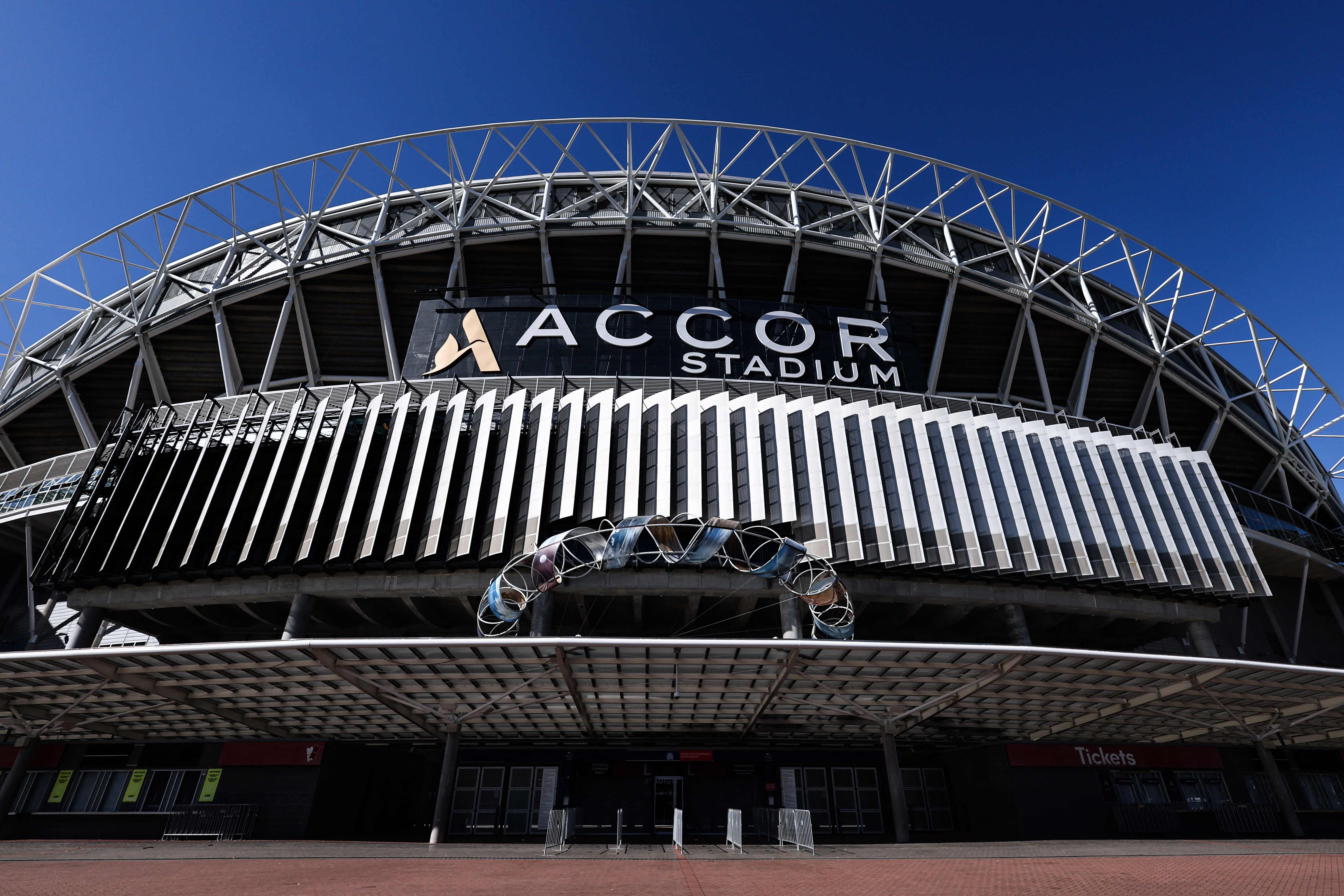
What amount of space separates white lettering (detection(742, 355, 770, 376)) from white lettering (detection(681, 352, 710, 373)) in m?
2.01

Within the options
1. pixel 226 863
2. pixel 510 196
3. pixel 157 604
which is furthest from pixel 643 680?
pixel 510 196

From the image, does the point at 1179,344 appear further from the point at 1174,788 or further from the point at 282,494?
the point at 282,494

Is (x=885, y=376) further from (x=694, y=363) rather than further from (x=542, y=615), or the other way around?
(x=542, y=615)

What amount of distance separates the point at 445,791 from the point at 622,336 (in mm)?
23003

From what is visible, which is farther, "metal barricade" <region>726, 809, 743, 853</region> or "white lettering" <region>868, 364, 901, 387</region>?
"white lettering" <region>868, 364, 901, 387</region>

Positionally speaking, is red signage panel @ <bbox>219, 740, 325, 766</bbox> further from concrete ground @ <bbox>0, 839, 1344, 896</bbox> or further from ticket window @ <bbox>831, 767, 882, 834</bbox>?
ticket window @ <bbox>831, 767, 882, 834</bbox>

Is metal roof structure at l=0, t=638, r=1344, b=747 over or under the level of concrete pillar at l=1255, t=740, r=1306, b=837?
over

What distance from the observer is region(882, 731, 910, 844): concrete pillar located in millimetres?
21047

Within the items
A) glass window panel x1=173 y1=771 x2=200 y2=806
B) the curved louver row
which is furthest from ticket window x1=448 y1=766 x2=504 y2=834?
glass window panel x1=173 y1=771 x2=200 y2=806

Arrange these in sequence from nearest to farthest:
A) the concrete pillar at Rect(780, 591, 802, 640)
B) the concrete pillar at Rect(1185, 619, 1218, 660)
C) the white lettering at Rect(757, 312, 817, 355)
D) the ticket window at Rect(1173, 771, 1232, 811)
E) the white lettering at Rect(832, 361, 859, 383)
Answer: the concrete pillar at Rect(780, 591, 802, 640)
the ticket window at Rect(1173, 771, 1232, 811)
the concrete pillar at Rect(1185, 619, 1218, 660)
the white lettering at Rect(832, 361, 859, 383)
the white lettering at Rect(757, 312, 817, 355)

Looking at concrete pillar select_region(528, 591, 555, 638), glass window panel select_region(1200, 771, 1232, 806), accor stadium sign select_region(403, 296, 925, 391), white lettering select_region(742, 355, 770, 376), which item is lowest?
glass window panel select_region(1200, 771, 1232, 806)

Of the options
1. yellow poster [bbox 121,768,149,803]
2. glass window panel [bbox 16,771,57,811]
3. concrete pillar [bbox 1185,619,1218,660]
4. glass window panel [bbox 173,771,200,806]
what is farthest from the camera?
concrete pillar [bbox 1185,619,1218,660]

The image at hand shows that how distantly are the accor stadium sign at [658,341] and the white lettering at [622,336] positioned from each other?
0.17 ft

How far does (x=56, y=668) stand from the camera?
703 inches
